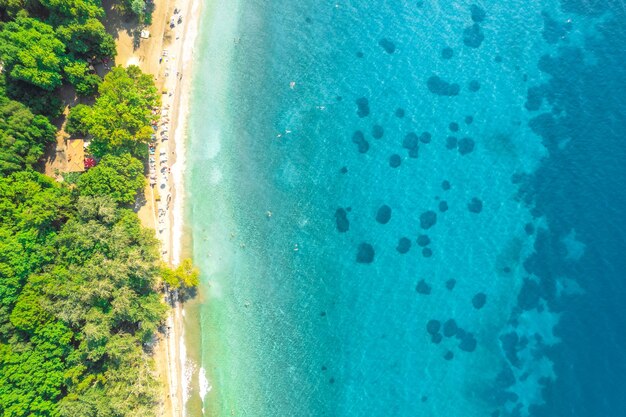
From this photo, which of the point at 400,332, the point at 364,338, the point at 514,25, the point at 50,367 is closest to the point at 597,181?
the point at 514,25

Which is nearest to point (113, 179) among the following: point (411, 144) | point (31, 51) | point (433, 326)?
point (31, 51)

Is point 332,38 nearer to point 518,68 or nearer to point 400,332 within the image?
point 518,68

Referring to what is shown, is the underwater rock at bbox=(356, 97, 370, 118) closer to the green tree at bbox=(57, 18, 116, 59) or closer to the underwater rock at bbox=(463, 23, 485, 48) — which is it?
the underwater rock at bbox=(463, 23, 485, 48)

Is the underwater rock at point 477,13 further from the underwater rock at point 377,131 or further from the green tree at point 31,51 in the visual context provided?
the green tree at point 31,51

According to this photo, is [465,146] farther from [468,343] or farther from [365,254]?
[468,343]

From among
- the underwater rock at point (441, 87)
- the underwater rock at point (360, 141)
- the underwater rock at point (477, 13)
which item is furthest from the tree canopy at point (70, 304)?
the underwater rock at point (477, 13)
